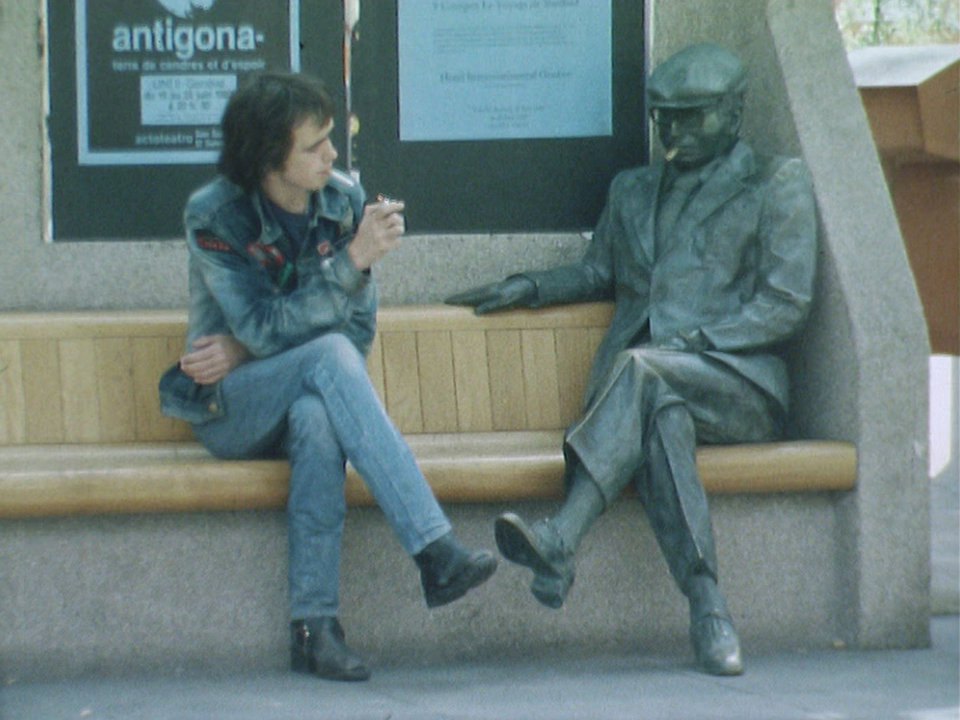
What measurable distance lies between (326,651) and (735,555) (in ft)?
3.88

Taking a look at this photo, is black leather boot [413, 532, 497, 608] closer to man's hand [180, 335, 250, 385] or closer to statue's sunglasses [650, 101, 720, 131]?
man's hand [180, 335, 250, 385]

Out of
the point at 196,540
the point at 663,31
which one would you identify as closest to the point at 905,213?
the point at 663,31

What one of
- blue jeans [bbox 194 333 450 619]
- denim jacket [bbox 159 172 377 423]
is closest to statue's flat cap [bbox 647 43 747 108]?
denim jacket [bbox 159 172 377 423]

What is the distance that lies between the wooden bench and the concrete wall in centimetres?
11

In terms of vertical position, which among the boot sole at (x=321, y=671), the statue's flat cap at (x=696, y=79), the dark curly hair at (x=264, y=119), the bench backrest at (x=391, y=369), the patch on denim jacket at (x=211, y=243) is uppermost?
the statue's flat cap at (x=696, y=79)

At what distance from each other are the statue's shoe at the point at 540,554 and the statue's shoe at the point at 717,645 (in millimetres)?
369

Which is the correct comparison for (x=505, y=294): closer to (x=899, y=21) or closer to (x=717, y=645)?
(x=717, y=645)

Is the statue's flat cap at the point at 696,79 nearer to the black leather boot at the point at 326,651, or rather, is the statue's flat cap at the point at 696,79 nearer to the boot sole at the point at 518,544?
the boot sole at the point at 518,544

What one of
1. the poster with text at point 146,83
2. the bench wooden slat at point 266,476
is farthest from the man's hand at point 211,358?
the poster with text at point 146,83

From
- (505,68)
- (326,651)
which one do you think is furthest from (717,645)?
(505,68)

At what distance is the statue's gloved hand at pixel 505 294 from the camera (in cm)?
533

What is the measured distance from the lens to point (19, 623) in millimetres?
4637

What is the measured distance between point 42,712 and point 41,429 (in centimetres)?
112

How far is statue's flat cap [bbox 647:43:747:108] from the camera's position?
5133 millimetres
